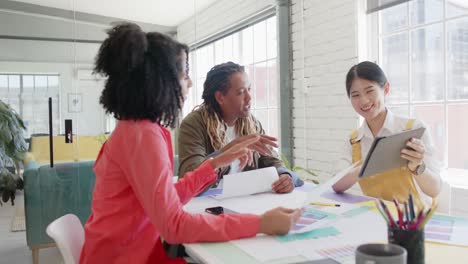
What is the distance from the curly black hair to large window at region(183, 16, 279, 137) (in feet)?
8.90

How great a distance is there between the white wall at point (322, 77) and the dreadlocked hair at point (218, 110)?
3.94 ft

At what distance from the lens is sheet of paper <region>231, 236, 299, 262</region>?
37.6 inches

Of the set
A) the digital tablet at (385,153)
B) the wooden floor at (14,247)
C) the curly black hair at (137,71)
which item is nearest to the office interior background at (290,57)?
the wooden floor at (14,247)

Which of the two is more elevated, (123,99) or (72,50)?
(72,50)

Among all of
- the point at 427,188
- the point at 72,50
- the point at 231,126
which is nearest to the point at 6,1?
the point at 72,50

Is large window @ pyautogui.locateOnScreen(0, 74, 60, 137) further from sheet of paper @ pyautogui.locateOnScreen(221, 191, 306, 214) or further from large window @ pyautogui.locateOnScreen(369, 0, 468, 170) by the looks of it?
large window @ pyautogui.locateOnScreen(369, 0, 468, 170)

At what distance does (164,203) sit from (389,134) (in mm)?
1115

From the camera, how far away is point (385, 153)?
1.32 meters

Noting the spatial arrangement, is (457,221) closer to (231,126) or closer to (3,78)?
(231,126)

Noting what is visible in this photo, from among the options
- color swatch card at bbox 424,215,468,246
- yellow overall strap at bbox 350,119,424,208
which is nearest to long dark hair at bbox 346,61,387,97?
yellow overall strap at bbox 350,119,424,208

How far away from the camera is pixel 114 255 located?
1135 mm

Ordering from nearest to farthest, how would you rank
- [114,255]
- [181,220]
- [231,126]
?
[181,220] < [114,255] < [231,126]

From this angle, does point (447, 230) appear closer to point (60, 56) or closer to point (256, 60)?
point (60, 56)

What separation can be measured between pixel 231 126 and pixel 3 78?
189 cm
